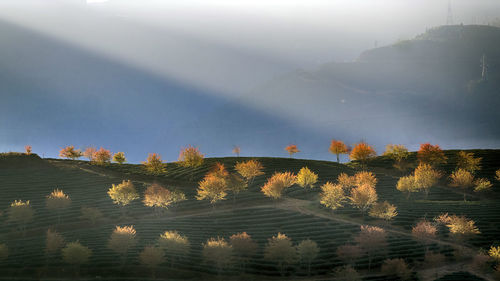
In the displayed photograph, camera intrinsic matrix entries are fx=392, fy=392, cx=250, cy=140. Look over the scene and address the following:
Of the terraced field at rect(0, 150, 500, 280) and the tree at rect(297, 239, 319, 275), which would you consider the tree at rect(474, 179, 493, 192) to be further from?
the tree at rect(297, 239, 319, 275)

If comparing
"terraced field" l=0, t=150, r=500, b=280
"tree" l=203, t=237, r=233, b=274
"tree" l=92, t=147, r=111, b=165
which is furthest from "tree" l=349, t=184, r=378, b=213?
"tree" l=92, t=147, r=111, b=165

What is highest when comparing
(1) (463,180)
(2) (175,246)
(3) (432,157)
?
(3) (432,157)

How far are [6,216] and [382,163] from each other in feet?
398

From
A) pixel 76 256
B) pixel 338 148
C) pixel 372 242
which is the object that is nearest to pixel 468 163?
pixel 338 148

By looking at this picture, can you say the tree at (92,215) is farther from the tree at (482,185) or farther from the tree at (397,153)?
the tree at (397,153)

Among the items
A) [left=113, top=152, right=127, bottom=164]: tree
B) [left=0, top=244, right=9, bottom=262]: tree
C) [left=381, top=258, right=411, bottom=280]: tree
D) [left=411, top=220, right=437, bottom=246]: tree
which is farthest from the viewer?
[left=113, top=152, right=127, bottom=164]: tree

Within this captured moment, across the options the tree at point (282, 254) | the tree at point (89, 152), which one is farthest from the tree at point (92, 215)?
the tree at point (89, 152)

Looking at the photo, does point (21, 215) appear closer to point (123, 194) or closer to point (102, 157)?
point (123, 194)

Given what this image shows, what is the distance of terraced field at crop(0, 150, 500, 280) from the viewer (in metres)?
62.3

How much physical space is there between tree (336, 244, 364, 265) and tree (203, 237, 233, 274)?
18.8 m

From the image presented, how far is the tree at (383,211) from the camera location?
8250cm

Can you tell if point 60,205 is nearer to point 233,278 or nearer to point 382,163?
point 233,278

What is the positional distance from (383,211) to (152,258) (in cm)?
4932

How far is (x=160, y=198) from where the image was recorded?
9006 cm
